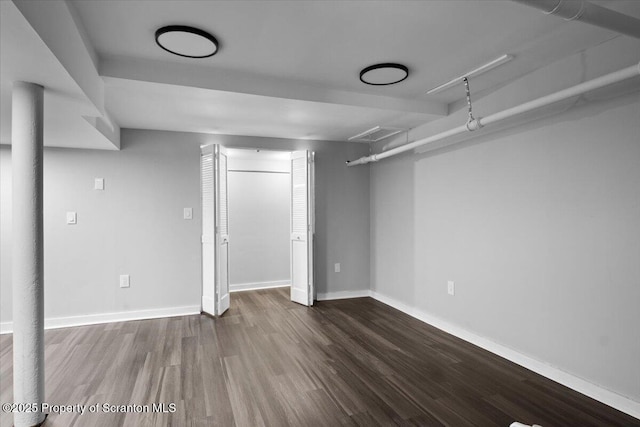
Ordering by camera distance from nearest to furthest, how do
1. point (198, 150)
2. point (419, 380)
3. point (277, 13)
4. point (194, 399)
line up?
point (277, 13) < point (194, 399) < point (419, 380) < point (198, 150)

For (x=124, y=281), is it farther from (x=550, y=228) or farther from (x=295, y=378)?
(x=550, y=228)

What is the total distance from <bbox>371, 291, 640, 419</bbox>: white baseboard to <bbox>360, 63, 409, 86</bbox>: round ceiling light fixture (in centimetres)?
232

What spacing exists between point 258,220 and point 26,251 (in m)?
3.73

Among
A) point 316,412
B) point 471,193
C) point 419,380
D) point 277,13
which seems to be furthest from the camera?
point 471,193

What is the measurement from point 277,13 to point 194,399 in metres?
2.36

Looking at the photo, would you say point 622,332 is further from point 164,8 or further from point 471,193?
point 164,8

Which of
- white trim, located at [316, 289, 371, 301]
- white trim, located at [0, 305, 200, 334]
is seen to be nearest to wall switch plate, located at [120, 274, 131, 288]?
white trim, located at [0, 305, 200, 334]

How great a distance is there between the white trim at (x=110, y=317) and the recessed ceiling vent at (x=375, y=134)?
2.90m

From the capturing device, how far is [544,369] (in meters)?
2.51

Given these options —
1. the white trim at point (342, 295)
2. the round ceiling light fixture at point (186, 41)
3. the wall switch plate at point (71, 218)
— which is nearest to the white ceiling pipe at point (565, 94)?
the round ceiling light fixture at point (186, 41)

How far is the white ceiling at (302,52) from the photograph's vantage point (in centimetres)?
182

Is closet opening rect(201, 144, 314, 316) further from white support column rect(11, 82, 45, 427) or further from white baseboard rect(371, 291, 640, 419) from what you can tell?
white support column rect(11, 82, 45, 427)

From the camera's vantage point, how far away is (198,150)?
421 centimetres

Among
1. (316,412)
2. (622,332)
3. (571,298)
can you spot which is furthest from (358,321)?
(622,332)
